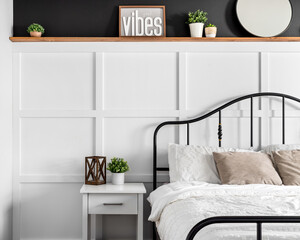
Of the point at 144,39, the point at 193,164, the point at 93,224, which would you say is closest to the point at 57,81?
the point at 144,39

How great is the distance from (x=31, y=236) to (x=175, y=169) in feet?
4.63

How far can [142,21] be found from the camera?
141 inches

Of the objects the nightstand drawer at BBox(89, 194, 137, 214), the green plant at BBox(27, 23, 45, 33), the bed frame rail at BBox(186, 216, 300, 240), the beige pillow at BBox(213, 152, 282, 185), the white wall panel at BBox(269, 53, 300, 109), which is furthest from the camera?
the white wall panel at BBox(269, 53, 300, 109)

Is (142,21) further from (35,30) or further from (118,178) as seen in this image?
(118,178)

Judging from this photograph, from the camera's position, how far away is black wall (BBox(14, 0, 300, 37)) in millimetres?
3617

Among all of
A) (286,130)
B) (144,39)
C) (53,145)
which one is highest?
(144,39)

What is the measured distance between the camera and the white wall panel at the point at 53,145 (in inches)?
139

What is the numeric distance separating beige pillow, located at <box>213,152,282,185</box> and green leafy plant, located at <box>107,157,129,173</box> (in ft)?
2.52

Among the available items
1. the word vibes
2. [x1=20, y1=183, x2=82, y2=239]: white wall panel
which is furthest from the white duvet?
the word vibes

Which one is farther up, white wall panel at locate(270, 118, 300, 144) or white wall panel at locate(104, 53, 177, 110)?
white wall panel at locate(104, 53, 177, 110)

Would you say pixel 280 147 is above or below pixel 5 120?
below

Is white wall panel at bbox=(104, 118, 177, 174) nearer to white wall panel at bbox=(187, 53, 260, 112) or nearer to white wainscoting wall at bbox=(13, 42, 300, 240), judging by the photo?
white wainscoting wall at bbox=(13, 42, 300, 240)

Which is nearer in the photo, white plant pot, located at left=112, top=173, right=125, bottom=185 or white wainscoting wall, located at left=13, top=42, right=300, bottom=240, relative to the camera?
white plant pot, located at left=112, top=173, right=125, bottom=185

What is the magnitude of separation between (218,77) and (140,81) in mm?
694
